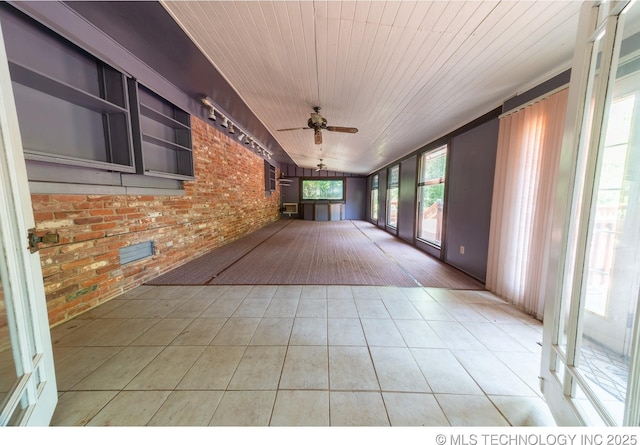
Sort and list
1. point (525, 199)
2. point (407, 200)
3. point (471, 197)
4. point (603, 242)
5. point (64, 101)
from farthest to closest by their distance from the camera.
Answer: point (407, 200) → point (471, 197) → point (525, 199) → point (64, 101) → point (603, 242)

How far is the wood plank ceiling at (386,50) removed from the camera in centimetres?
147

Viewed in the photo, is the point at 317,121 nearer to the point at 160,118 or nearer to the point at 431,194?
the point at 160,118

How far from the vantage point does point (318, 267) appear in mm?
3520

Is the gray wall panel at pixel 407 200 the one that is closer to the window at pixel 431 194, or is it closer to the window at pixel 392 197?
the window at pixel 431 194

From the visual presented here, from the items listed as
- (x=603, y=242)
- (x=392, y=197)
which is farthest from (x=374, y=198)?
(x=603, y=242)

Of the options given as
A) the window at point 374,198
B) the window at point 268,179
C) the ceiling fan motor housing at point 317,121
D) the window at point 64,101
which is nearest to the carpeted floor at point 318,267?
the window at point 64,101

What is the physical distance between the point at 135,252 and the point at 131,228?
31cm

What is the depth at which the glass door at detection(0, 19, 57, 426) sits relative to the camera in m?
0.93

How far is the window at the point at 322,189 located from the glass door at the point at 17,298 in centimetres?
968

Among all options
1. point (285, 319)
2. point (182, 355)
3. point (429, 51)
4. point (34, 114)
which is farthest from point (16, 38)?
point (429, 51)

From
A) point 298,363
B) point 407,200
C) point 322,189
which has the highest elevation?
point 322,189

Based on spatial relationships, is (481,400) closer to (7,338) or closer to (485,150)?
(7,338)

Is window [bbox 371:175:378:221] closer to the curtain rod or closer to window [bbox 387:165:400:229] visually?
window [bbox 387:165:400:229]

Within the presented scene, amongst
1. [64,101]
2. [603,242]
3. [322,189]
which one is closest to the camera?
[603,242]
